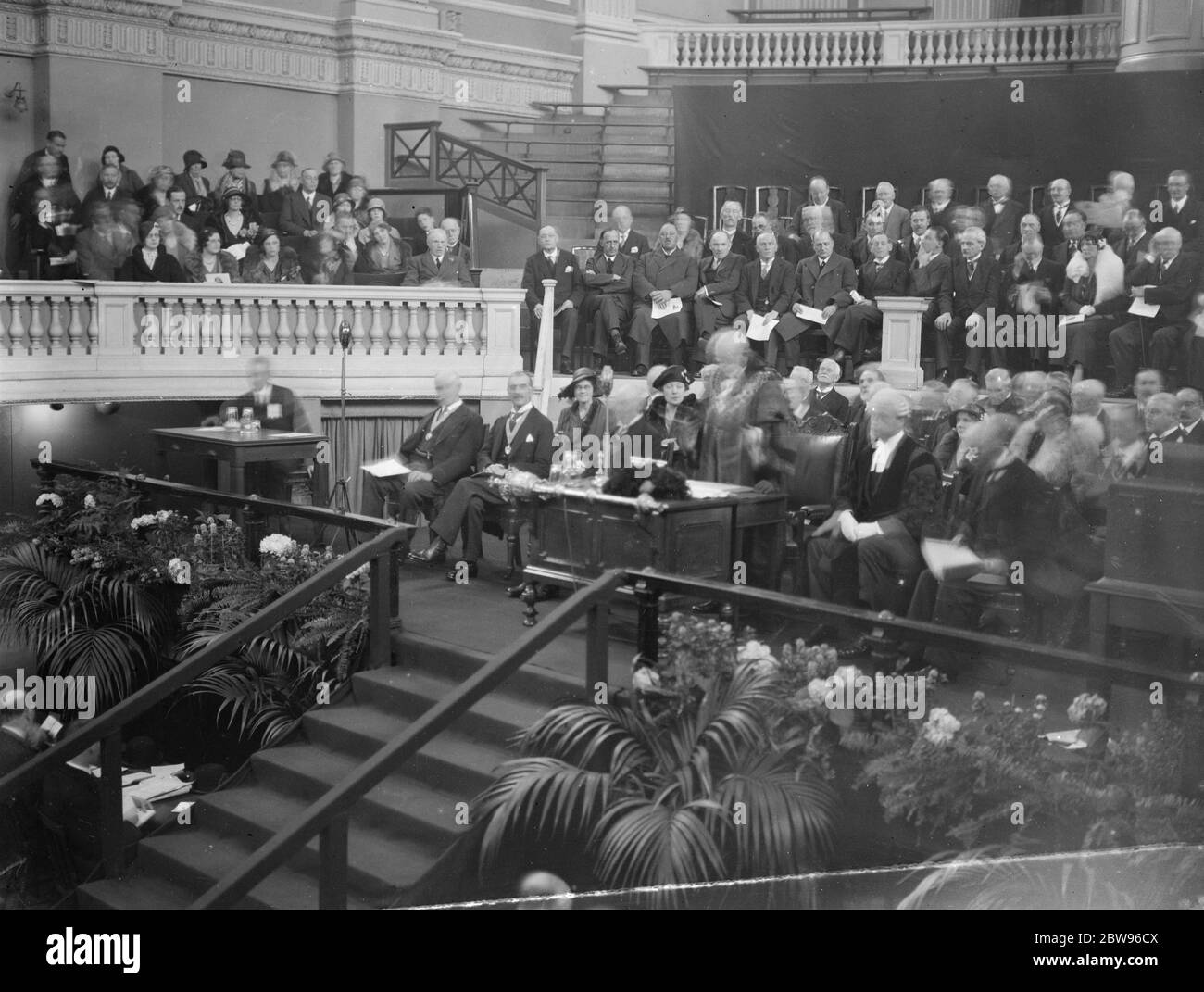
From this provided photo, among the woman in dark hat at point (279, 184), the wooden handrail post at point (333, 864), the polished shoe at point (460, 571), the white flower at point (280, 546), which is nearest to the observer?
the wooden handrail post at point (333, 864)

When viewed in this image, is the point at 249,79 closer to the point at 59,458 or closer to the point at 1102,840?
the point at 59,458

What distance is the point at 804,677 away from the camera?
5227 millimetres

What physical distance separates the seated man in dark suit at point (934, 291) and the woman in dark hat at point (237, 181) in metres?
3.73

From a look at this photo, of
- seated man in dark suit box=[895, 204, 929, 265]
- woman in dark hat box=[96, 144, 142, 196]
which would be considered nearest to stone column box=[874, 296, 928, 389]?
seated man in dark suit box=[895, 204, 929, 265]

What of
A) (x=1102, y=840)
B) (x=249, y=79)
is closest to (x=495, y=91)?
(x=249, y=79)

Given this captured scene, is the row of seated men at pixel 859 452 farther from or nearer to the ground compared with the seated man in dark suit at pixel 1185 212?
nearer to the ground

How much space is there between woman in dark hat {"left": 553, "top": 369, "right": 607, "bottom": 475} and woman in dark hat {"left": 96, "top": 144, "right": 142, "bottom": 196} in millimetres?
2245

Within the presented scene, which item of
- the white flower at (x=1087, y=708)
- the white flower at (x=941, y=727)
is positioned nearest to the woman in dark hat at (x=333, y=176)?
the white flower at (x=941, y=727)

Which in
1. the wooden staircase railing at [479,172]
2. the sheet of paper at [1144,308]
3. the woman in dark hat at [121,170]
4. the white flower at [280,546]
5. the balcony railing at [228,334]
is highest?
the wooden staircase railing at [479,172]

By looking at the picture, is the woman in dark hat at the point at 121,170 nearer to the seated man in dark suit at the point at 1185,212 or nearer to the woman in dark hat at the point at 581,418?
the woman in dark hat at the point at 581,418

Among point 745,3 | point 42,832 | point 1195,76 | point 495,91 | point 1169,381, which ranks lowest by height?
point 42,832

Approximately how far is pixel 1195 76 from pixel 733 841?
333 centimetres

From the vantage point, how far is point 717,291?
9.23m

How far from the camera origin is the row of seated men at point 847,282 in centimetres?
801
